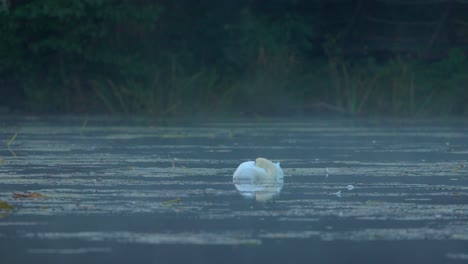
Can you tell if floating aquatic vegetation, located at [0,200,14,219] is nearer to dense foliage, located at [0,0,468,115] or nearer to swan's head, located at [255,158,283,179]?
swan's head, located at [255,158,283,179]

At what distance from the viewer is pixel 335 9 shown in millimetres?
29750

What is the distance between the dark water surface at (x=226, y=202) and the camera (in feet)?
20.2

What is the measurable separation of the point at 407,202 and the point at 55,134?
884 centimetres

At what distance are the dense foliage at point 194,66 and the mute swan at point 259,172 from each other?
1265cm

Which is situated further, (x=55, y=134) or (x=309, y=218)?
(x=55, y=134)

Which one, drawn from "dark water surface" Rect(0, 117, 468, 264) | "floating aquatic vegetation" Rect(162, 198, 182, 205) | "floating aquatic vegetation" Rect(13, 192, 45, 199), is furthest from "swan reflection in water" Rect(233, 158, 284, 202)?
"floating aquatic vegetation" Rect(13, 192, 45, 199)

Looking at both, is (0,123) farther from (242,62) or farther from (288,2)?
(288,2)

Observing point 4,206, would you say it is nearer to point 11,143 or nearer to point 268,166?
point 268,166

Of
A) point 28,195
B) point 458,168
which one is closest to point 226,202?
point 28,195

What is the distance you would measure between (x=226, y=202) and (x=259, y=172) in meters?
1.57

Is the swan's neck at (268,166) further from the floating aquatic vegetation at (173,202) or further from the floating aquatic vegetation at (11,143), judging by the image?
the floating aquatic vegetation at (11,143)

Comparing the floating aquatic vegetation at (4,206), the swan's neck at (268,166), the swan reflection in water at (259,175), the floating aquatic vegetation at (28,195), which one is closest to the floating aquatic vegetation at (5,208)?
the floating aquatic vegetation at (4,206)

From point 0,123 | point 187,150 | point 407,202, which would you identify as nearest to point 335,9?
point 0,123

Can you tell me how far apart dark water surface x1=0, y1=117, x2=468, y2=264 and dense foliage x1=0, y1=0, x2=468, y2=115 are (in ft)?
25.8
